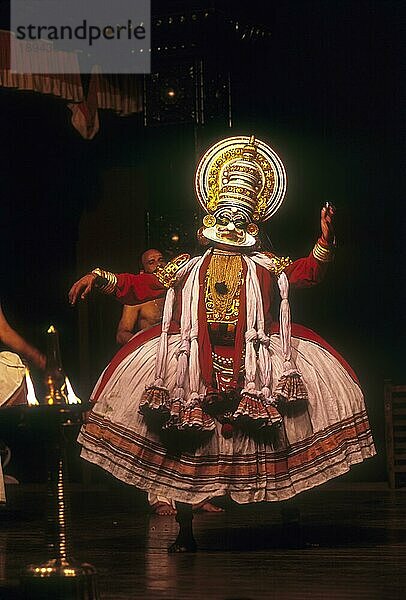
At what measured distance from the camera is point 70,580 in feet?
16.1

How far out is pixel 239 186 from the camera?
660 centimetres

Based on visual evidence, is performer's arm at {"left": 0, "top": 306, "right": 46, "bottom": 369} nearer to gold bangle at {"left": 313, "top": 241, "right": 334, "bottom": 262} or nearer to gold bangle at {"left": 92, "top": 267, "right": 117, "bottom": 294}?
gold bangle at {"left": 92, "top": 267, "right": 117, "bottom": 294}

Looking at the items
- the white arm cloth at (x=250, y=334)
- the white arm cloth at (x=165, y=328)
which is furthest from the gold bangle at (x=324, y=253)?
the white arm cloth at (x=165, y=328)

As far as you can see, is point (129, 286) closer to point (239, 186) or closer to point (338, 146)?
point (239, 186)

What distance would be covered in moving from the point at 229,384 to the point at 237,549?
71cm

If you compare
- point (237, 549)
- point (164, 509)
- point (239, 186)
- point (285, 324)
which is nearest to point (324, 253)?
point (285, 324)

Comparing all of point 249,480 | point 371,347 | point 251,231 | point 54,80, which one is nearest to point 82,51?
point 54,80

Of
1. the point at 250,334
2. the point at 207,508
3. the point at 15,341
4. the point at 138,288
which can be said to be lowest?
the point at 207,508

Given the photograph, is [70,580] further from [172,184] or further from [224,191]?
[172,184]

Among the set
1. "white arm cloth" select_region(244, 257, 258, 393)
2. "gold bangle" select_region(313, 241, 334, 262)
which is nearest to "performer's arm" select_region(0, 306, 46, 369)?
"white arm cloth" select_region(244, 257, 258, 393)

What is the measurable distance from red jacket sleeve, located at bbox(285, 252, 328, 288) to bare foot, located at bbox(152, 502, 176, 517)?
78.9 inches

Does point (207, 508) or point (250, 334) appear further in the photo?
point (207, 508)

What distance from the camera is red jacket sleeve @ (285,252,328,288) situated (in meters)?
6.58

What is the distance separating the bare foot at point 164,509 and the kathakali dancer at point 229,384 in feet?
5.63
